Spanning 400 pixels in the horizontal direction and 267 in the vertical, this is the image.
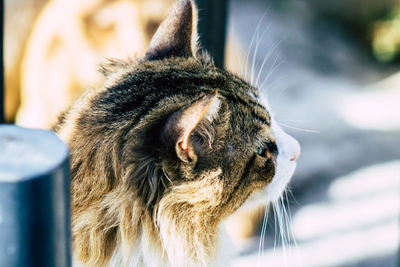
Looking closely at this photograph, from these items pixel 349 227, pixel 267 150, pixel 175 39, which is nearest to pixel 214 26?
pixel 175 39

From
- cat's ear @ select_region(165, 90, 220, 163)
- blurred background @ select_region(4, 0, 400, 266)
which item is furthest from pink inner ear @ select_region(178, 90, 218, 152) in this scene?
blurred background @ select_region(4, 0, 400, 266)

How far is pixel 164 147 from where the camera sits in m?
0.99

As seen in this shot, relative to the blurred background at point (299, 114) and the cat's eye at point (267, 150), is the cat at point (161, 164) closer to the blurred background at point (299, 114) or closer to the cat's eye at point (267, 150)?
the cat's eye at point (267, 150)

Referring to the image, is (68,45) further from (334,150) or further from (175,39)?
(175,39)

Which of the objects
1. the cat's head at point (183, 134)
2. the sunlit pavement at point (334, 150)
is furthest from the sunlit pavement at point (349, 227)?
A: the cat's head at point (183, 134)

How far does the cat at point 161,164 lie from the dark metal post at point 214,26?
35 cm

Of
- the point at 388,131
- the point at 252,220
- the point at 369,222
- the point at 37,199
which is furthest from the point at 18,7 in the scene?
the point at 37,199

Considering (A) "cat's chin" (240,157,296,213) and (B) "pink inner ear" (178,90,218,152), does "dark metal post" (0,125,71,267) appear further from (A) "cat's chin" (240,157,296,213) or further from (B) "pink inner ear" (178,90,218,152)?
(A) "cat's chin" (240,157,296,213)

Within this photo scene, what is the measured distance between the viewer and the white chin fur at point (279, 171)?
4.09 feet

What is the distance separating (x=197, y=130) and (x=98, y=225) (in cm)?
27

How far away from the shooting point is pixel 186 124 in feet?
2.97

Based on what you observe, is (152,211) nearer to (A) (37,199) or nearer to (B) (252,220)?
(A) (37,199)

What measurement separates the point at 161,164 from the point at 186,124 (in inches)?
5.4

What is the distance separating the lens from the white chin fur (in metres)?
1.25
